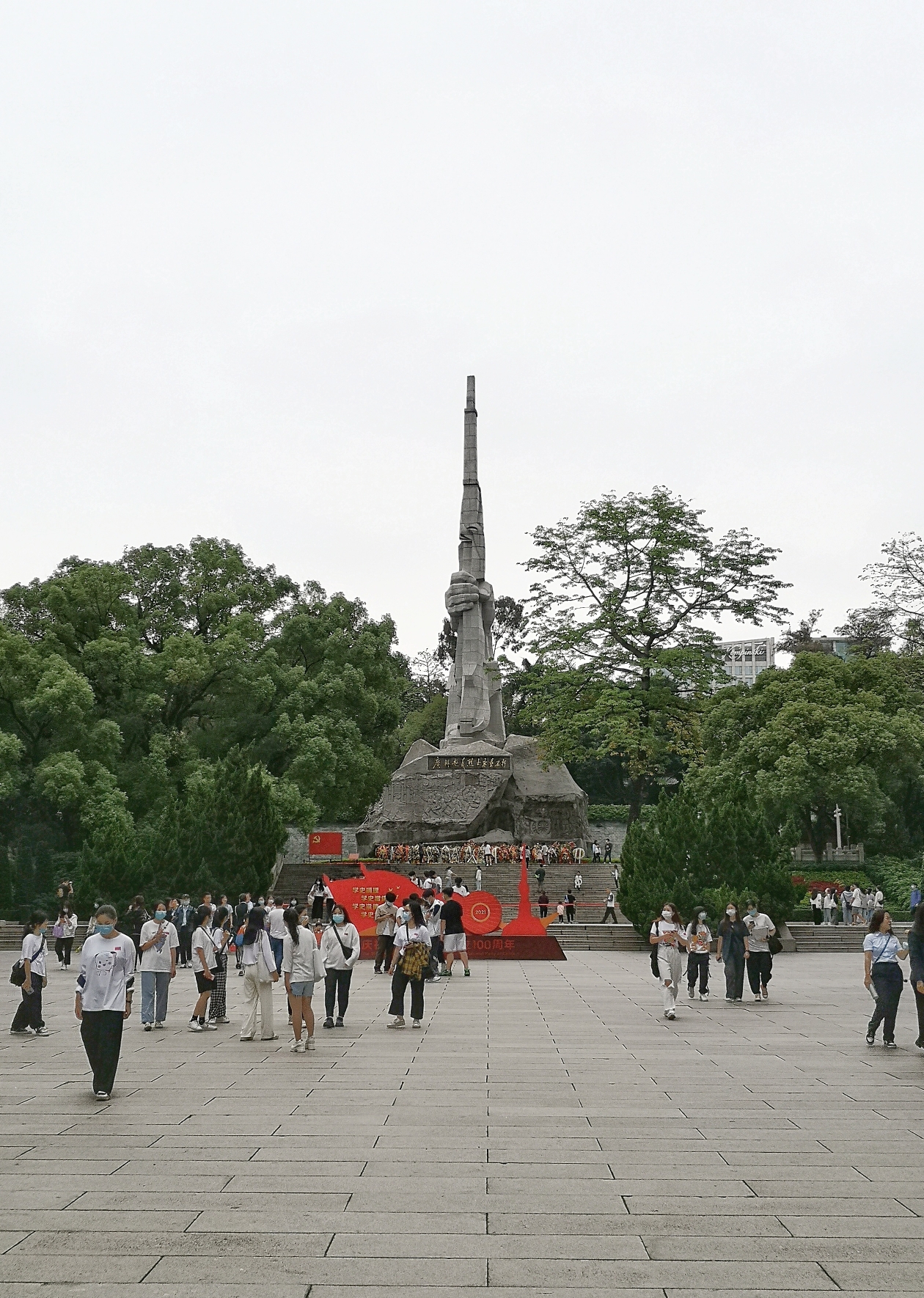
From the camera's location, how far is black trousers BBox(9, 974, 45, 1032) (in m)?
13.8

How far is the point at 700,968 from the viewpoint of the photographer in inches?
707

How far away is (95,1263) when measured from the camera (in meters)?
5.38

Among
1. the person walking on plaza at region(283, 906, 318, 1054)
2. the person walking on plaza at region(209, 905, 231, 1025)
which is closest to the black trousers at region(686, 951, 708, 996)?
the person walking on plaza at region(209, 905, 231, 1025)

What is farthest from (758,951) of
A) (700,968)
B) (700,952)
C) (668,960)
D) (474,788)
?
(474,788)

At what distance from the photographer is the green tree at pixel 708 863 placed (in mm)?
27234

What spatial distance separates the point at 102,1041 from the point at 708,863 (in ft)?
66.2

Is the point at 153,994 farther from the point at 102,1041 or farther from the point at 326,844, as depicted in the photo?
the point at 326,844


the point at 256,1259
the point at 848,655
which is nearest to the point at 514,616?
the point at 848,655

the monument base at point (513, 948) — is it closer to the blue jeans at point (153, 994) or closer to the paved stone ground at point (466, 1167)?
the blue jeans at point (153, 994)

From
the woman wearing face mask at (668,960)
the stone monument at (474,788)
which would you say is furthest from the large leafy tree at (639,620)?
the woman wearing face mask at (668,960)

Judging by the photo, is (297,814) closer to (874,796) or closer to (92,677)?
(92,677)

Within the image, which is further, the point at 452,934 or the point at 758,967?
the point at 452,934

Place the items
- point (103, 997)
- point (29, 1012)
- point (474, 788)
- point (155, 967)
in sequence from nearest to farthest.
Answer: point (103, 997), point (155, 967), point (29, 1012), point (474, 788)

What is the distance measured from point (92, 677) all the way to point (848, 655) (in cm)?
2800
